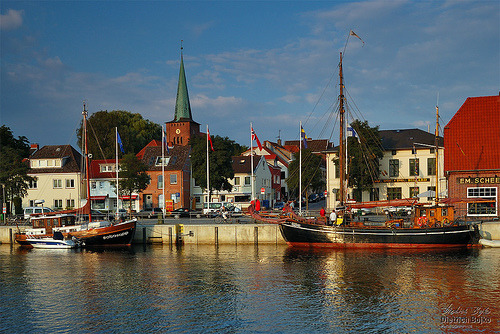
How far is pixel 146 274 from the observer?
105 feet

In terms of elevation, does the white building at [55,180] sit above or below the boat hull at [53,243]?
above

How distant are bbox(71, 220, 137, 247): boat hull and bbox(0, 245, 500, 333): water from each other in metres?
5.16

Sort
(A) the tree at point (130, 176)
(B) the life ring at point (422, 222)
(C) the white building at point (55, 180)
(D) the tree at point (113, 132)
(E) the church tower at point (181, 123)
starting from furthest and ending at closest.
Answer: (E) the church tower at point (181, 123) < (D) the tree at point (113, 132) < (C) the white building at point (55, 180) < (A) the tree at point (130, 176) < (B) the life ring at point (422, 222)

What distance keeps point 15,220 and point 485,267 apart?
44475 mm

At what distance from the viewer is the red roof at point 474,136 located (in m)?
50.5

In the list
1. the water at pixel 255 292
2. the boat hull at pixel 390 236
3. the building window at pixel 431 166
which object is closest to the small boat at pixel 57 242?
the water at pixel 255 292

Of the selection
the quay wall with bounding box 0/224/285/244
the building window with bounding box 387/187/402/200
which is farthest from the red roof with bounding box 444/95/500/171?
the quay wall with bounding box 0/224/285/244

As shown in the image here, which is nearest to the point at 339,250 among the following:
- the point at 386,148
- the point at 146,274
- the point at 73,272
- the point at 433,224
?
the point at 433,224

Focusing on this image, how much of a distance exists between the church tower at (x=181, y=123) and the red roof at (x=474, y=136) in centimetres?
7638

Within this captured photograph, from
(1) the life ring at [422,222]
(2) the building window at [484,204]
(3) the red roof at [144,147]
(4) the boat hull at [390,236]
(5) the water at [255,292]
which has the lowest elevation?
(5) the water at [255,292]

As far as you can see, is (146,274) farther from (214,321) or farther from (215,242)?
(215,242)

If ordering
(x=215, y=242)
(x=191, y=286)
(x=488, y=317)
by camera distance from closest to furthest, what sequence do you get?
1. (x=488, y=317)
2. (x=191, y=286)
3. (x=215, y=242)

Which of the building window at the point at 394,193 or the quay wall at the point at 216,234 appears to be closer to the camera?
the quay wall at the point at 216,234

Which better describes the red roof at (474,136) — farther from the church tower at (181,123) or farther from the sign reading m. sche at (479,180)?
the church tower at (181,123)
